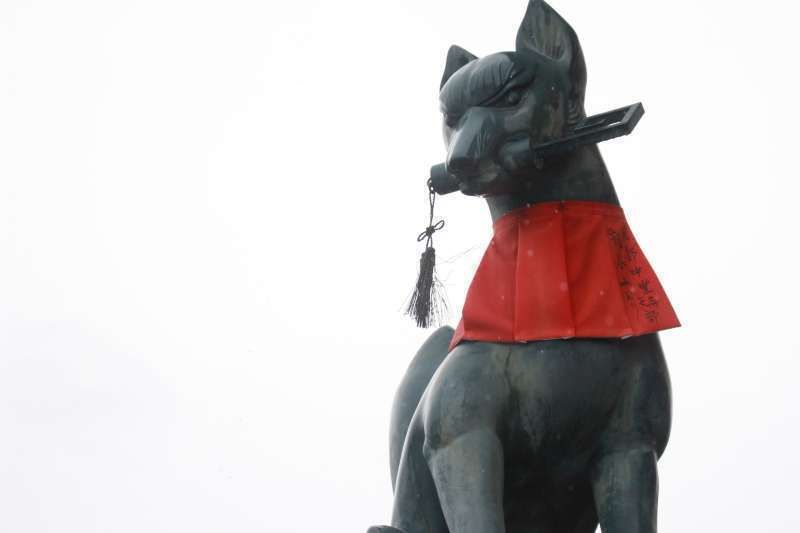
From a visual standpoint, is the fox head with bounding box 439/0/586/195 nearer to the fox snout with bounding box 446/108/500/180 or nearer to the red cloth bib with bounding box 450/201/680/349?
the fox snout with bounding box 446/108/500/180

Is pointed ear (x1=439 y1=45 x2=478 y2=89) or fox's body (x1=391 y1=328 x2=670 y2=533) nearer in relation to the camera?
fox's body (x1=391 y1=328 x2=670 y2=533)

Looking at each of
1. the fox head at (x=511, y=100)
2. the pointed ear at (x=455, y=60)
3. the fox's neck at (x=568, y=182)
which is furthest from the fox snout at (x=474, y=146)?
the pointed ear at (x=455, y=60)

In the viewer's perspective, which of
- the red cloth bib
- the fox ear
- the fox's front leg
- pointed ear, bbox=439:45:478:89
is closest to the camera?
the fox's front leg

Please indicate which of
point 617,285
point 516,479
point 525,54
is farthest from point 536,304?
point 525,54

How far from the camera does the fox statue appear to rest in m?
4.36

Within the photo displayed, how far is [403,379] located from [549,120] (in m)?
1.38

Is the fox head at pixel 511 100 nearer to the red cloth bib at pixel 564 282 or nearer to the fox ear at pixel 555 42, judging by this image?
the fox ear at pixel 555 42

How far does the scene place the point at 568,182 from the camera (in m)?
4.69

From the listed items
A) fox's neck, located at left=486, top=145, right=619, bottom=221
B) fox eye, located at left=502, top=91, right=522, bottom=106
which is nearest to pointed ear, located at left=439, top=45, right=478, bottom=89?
Result: fox eye, located at left=502, top=91, right=522, bottom=106

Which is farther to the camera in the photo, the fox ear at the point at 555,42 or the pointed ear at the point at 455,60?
the pointed ear at the point at 455,60

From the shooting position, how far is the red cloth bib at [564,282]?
4.48 m

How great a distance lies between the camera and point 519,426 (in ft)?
14.4

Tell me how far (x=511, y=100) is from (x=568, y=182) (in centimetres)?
38

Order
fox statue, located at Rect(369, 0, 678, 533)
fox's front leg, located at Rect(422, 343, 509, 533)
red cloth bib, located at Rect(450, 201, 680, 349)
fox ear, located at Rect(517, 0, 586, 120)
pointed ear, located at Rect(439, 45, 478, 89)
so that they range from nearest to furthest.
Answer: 1. fox's front leg, located at Rect(422, 343, 509, 533)
2. fox statue, located at Rect(369, 0, 678, 533)
3. red cloth bib, located at Rect(450, 201, 680, 349)
4. fox ear, located at Rect(517, 0, 586, 120)
5. pointed ear, located at Rect(439, 45, 478, 89)
